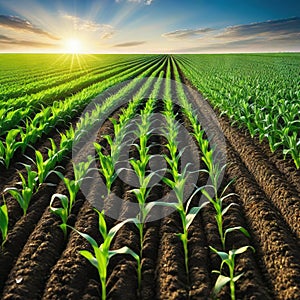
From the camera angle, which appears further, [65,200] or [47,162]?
[47,162]

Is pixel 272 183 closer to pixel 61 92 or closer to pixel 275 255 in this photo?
pixel 275 255

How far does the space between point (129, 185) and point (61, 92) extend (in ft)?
32.8

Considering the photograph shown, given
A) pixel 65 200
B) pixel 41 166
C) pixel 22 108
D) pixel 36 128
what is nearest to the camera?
pixel 65 200

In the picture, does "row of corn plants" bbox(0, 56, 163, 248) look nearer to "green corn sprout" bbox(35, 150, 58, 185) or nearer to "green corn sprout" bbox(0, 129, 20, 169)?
"green corn sprout" bbox(35, 150, 58, 185)

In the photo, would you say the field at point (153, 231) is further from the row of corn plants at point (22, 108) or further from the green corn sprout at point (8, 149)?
the row of corn plants at point (22, 108)

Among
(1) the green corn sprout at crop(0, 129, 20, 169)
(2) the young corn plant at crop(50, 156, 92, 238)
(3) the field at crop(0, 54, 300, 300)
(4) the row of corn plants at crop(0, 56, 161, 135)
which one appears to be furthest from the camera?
(4) the row of corn plants at crop(0, 56, 161, 135)

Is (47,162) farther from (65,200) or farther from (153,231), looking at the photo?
(153,231)

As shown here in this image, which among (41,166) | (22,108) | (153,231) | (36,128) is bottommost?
(22,108)

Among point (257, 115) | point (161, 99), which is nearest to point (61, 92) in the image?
point (161, 99)

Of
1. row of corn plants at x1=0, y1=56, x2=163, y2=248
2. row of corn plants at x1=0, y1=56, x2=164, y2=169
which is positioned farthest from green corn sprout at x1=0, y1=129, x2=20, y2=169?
row of corn plants at x1=0, y1=56, x2=163, y2=248

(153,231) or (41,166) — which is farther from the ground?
(41,166)

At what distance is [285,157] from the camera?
5.30 meters

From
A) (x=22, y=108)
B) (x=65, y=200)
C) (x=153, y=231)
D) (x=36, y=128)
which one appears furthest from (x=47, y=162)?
(x=22, y=108)

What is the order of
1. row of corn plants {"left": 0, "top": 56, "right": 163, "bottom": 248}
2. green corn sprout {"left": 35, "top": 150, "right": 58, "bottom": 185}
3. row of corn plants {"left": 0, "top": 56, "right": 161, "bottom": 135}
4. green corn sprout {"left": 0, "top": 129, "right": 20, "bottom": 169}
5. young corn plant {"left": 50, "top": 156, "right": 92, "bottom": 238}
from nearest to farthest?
1. young corn plant {"left": 50, "top": 156, "right": 92, "bottom": 238}
2. row of corn plants {"left": 0, "top": 56, "right": 163, "bottom": 248}
3. green corn sprout {"left": 35, "top": 150, "right": 58, "bottom": 185}
4. green corn sprout {"left": 0, "top": 129, "right": 20, "bottom": 169}
5. row of corn plants {"left": 0, "top": 56, "right": 161, "bottom": 135}
